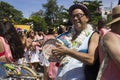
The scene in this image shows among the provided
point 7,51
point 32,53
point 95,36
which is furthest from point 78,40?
point 32,53

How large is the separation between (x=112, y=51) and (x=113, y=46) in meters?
0.04

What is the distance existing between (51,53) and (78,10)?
51cm

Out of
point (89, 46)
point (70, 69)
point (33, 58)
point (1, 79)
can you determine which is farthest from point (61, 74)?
point (33, 58)

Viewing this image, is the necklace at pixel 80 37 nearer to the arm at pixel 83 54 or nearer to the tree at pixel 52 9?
the arm at pixel 83 54

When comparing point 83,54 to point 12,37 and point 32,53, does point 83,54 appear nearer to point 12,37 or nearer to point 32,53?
point 12,37

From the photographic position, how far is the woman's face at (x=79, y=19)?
376 cm

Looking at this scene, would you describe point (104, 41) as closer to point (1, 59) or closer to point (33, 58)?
point (1, 59)

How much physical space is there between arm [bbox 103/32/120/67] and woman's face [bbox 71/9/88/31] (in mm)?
1041

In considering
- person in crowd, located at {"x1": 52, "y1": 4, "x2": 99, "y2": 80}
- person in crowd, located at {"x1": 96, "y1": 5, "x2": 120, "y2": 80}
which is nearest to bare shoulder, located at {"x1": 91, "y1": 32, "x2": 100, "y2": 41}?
person in crowd, located at {"x1": 52, "y1": 4, "x2": 99, "y2": 80}

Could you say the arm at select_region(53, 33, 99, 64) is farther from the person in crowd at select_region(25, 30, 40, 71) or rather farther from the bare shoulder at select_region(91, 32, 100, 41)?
the person in crowd at select_region(25, 30, 40, 71)

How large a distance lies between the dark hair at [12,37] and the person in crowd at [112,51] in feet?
7.64

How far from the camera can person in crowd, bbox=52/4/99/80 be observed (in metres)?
3.49

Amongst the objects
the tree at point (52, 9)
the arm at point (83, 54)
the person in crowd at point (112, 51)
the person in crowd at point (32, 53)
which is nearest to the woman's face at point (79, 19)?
the arm at point (83, 54)

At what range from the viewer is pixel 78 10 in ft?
12.4
